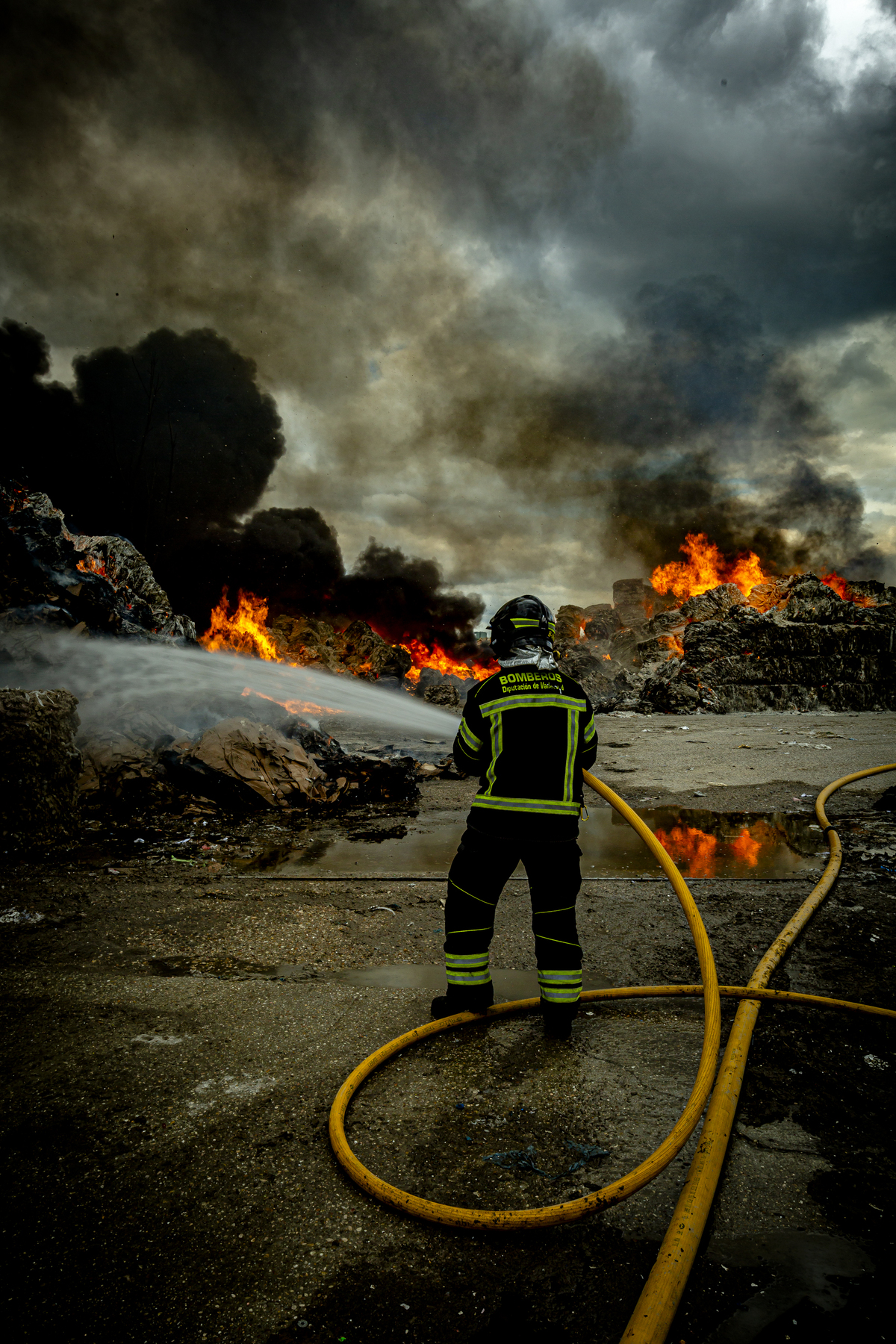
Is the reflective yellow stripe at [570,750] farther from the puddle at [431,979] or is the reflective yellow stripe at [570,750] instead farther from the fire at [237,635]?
the fire at [237,635]

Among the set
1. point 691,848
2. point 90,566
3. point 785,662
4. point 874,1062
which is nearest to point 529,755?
point 874,1062

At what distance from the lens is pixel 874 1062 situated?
6.66 ft

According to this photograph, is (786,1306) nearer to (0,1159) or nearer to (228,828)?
(0,1159)

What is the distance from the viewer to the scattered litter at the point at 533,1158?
5.18 ft

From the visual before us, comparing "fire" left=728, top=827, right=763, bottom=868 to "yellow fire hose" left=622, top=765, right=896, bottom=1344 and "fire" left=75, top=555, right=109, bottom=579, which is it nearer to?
"yellow fire hose" left=622, top=765, right=896, bottom=1344

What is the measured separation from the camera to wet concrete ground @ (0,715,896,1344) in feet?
4.00

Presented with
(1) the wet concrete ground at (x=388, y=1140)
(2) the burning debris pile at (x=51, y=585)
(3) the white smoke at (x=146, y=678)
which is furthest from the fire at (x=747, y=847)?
(2) the burning debris pile at (x=51, y=585)

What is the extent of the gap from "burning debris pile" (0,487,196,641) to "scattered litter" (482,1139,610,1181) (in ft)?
22.8

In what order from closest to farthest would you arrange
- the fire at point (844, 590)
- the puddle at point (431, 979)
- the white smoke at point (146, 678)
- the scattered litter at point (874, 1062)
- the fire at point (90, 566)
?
the scattered litter at point (874, 1062), the puddle at point (431, 979), the white smoke at point (146, 678), the fire at point (90, 566), the fire at point (844, 590)

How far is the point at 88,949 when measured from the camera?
2932 mm

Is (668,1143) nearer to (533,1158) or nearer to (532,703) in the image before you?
(533,1158)

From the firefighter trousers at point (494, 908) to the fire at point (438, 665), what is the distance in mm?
31551

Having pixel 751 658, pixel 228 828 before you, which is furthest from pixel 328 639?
pixel 228 828

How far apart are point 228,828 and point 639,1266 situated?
4.71 m
